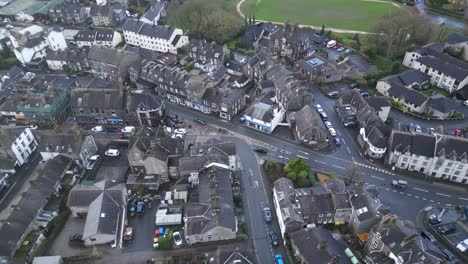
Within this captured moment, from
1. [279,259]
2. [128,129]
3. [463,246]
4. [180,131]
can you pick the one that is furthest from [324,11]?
[279,259]

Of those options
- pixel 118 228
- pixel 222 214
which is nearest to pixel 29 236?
pixel 118 228

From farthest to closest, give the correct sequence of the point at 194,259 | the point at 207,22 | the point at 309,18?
1. the point at 309,18
2. the point at 207,22
3. the point at 194,259

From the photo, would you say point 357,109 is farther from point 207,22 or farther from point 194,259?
point 207,22

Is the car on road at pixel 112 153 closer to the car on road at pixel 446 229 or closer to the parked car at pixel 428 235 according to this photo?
the parked car at pixel 428 235

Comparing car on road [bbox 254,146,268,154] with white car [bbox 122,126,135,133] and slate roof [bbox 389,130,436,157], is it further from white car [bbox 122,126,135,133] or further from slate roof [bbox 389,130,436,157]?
white car [bbox 122,126,135,133]

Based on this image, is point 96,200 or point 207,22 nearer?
point 96,200

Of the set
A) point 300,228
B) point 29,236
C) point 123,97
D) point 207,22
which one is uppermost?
point 207,22
